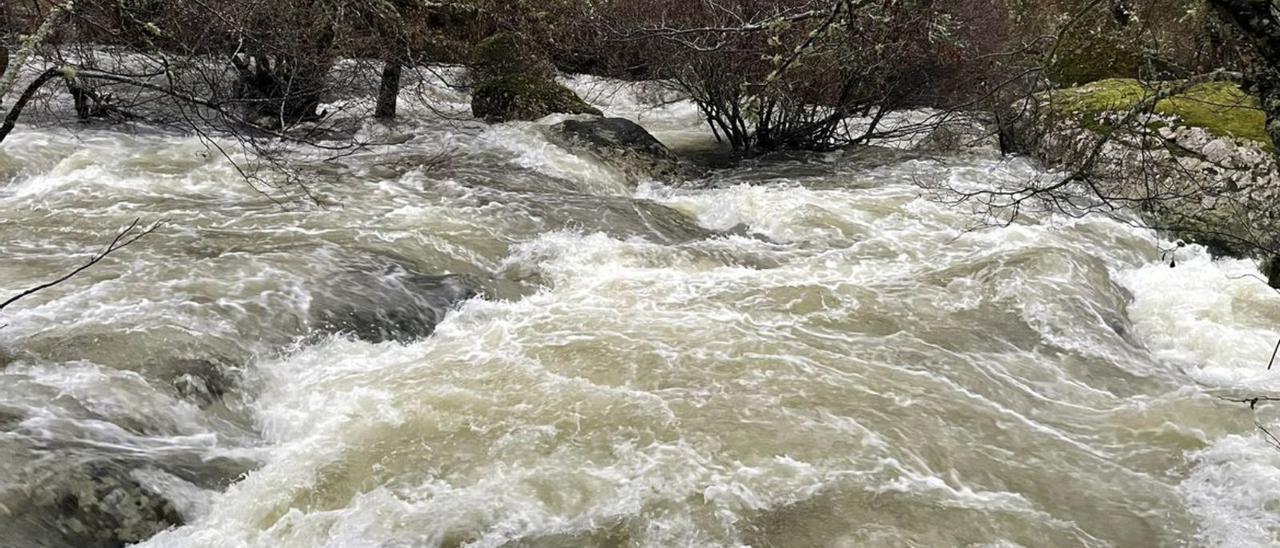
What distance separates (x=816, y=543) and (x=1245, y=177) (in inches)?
330

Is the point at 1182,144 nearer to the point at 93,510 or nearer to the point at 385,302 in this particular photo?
the point at 385,302

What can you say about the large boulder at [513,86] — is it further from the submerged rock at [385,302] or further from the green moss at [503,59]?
the submerged rock at [385,302]

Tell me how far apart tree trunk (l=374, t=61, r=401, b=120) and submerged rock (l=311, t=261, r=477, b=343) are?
6.69 meters

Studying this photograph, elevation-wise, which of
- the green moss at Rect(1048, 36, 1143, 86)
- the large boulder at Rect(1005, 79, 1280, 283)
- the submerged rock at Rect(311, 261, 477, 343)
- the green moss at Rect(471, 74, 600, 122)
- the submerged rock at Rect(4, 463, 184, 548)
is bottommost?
the submerged rock at Rect(4, 463, 184, 548)

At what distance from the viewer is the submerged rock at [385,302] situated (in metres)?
5.96

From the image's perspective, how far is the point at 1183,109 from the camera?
10492 millimetres

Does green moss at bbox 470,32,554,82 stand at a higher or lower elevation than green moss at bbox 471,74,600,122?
higher

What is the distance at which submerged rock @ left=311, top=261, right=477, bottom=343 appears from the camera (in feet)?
19.6

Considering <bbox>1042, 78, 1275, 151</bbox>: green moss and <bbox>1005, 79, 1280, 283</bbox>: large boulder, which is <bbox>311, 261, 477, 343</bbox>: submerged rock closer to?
<bbox>1005, 79, 1280, 283</bbox>: large boulder

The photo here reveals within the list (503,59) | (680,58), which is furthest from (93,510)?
(503,59)

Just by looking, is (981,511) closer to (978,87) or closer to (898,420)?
(898,420)

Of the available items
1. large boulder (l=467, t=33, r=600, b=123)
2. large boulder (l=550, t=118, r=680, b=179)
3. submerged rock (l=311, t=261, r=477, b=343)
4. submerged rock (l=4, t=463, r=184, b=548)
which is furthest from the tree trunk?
submerged rock (l=4, t=463, r=184, b=548)

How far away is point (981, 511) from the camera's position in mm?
4363

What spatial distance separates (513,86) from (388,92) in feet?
6.16
